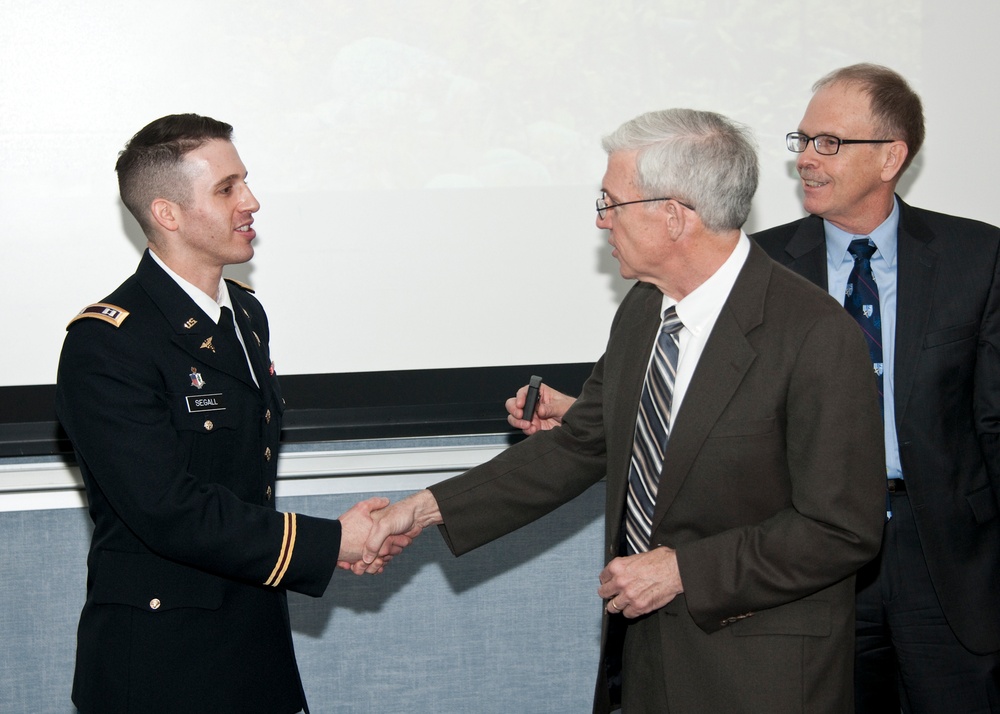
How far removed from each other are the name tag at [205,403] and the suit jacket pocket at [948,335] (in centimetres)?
152

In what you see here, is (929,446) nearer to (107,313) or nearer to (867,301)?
(867,301)

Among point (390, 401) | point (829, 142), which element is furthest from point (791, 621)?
point (390, 401)

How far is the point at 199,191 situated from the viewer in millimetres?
1880

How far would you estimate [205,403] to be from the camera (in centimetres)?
179

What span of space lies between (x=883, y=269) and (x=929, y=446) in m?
0.43

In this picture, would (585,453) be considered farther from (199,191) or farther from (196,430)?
(199,191)

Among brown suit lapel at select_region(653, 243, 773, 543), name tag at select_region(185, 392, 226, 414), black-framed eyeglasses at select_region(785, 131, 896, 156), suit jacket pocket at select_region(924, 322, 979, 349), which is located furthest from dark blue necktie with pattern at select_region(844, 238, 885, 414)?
name tag at select_region(185, 392, 226, 414)

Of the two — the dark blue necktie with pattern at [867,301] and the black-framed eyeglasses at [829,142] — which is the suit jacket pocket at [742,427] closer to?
the dark blue necktie with pattern at [867,301]

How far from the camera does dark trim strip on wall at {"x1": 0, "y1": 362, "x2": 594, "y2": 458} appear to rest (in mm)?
2555

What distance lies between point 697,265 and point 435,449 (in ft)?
3.87

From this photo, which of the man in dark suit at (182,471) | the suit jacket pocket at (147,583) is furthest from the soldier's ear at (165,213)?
the suit jacket pocket at (147,583)

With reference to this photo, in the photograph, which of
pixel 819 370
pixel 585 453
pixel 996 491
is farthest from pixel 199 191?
pixel 996 491

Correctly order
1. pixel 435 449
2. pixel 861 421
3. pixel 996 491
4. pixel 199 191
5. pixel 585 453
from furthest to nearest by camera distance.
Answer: pixel 435 449 → pixel 996 491 → pixel 585 453 → pixel 199 191 → pixel 861 421

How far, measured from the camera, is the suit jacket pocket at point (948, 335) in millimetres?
2211
